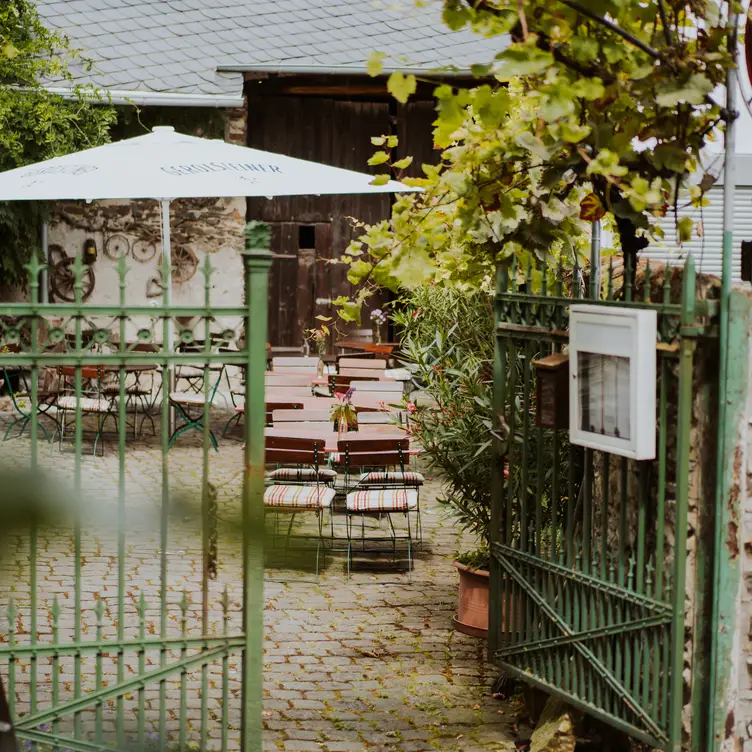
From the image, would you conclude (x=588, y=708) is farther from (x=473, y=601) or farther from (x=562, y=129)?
(x=562, y=129)

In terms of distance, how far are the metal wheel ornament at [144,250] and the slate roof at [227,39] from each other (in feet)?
5.29

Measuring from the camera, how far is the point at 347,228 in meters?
13.9

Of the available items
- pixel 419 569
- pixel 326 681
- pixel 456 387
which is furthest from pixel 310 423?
pixel 326 681

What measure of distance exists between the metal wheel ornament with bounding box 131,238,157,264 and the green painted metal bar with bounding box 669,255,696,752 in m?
10.1

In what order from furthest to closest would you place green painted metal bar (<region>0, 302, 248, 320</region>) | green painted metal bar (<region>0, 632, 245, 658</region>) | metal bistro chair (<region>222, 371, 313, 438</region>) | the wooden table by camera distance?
the wooden table → metal bistro chair (<region>222, 371, 313, 438</region>) → green painted metal bar (<region>0, 632, 245, 658</region>) → green painted metal bar (<region>0, 302, 248, 320</region>)

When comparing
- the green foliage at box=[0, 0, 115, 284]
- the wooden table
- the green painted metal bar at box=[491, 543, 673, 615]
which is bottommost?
the green painted metal bar at box=[491, 543, 673, 615]

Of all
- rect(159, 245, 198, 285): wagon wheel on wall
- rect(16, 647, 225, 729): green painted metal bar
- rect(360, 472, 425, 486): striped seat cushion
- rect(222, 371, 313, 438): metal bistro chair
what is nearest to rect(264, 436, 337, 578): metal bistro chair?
rect(360, 472, 425, 486): striped seat cushion

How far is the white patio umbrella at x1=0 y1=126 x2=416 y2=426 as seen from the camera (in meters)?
8.01

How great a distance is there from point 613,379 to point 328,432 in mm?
3950

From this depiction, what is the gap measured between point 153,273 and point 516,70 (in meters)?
10.2

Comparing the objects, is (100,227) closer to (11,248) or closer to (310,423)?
(11,248)

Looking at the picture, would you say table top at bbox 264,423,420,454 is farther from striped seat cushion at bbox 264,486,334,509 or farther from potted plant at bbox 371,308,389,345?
potted plant at bbox 371,308,389,345

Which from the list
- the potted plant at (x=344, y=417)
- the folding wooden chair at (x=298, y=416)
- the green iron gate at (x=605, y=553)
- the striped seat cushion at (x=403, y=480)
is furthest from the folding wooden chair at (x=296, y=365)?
the green iron gate at (x=605, y=553)

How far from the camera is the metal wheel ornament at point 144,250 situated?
1306cm
